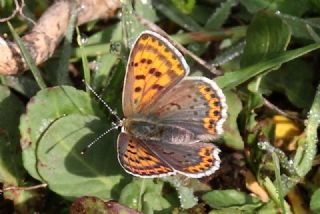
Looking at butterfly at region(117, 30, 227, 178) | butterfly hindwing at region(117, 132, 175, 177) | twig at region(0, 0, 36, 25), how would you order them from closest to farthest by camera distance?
butterfly hindwing at region(117, 132, 175, 177) < butterfly at region(117, 30, 227, 178) < twig at region(0, 0, 36, 25)

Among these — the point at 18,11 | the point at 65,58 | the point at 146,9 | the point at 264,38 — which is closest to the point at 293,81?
the point at 264,38

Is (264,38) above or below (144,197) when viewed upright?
above

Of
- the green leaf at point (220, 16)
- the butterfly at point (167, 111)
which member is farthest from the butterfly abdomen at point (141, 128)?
the green leaf at point (220, 16)

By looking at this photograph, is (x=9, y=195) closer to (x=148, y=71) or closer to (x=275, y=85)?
(x=148, y=71)

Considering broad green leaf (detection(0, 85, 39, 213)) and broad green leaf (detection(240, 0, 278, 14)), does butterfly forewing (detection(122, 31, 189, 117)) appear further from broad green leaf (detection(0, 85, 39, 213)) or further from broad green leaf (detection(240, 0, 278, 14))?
broad green leaf (detection(240, 0, 278, 14))

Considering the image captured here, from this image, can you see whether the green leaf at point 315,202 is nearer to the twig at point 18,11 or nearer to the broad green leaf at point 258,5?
the broad green leaf at point 258,5

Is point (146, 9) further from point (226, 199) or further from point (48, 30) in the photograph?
point (226, 199)

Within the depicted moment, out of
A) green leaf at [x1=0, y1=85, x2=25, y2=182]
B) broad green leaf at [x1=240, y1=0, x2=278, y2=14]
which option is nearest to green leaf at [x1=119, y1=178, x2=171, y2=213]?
green leaf at [x1=0, y1=85, x2=25, y2=182]

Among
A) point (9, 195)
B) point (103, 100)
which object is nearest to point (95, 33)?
point (103, 100)
